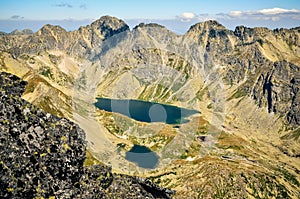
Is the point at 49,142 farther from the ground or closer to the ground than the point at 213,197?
farther from the ground

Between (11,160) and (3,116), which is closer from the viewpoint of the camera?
(11,160)

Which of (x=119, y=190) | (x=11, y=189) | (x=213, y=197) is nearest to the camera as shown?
(x=11, y=189)

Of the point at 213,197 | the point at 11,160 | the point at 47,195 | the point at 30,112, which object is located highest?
the point at 30,112

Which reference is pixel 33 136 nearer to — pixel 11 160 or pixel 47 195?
pixel 11 160

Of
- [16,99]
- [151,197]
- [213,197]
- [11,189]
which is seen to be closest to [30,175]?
[11,189]

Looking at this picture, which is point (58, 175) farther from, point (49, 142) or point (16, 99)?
point (16, 99)

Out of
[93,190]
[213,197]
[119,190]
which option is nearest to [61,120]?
[93,190]

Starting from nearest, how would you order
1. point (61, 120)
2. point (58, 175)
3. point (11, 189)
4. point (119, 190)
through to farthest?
point (11, 189), point (58, 175), point (61, 120), point (119, 190)
